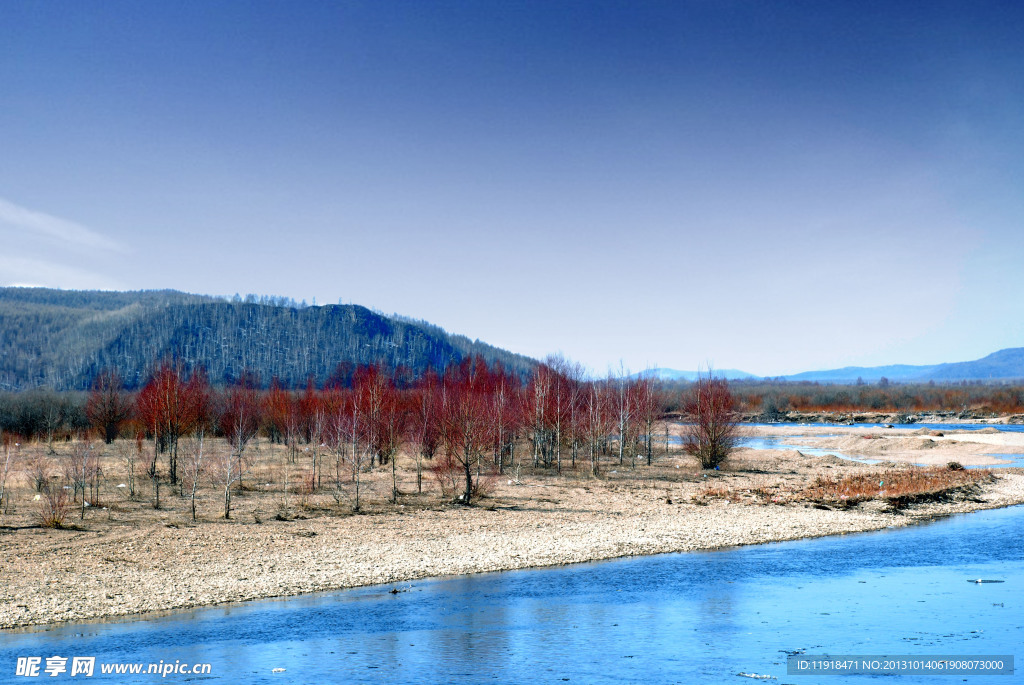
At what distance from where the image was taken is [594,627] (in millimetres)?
17344

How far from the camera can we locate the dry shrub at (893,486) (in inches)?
1462

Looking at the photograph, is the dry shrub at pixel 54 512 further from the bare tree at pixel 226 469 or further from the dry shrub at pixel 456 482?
the dry shrub at pixel 456 482

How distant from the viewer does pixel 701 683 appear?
13742 mm

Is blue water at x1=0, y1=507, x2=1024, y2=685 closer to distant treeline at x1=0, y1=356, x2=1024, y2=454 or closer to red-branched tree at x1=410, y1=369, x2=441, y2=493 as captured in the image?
red-branched tree at x1=410, y1=369, x2=441, y2=493

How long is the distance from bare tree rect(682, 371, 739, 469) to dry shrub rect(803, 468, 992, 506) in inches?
310

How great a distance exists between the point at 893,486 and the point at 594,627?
31.1m

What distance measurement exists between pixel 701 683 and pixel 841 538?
18.9 m

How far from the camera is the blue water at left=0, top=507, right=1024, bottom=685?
573 inches

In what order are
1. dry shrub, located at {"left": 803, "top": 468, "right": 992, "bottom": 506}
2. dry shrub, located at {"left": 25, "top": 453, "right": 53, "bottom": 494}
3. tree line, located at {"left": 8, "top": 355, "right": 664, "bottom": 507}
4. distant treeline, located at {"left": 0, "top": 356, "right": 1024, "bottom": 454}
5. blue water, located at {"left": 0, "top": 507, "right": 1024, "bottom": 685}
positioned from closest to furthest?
blue water, located at {"left": 0, "top": 507, "right": 1024, "bottom": 685} < dry shrub, located at {"left": 25, "top": 453, "right": 53, "bottom": 494} < dry shrub, located at {"left": 803, "top": 468, "right": 992, "bottom": 506} < tree line, located at {"left": 8, "top": 355, "right": 664, "bottom": 507} < distant treeline, located at {"left": 0, "top": 356, "right": 1024, "bottom": 454}

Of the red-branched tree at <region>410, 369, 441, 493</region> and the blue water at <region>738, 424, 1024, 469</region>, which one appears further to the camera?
the blue water at <region>738, 424, 1024, 469</region>

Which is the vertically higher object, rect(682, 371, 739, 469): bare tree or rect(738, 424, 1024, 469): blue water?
rect(682, 371, 739, 469): bare tree

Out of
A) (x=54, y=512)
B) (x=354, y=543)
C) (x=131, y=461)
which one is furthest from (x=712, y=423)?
(x=54, y=512)

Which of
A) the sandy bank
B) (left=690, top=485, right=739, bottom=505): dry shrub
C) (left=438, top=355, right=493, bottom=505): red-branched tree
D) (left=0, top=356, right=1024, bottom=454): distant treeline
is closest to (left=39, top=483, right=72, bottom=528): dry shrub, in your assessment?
the sandy bank

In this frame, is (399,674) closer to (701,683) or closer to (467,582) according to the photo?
(701,683)
